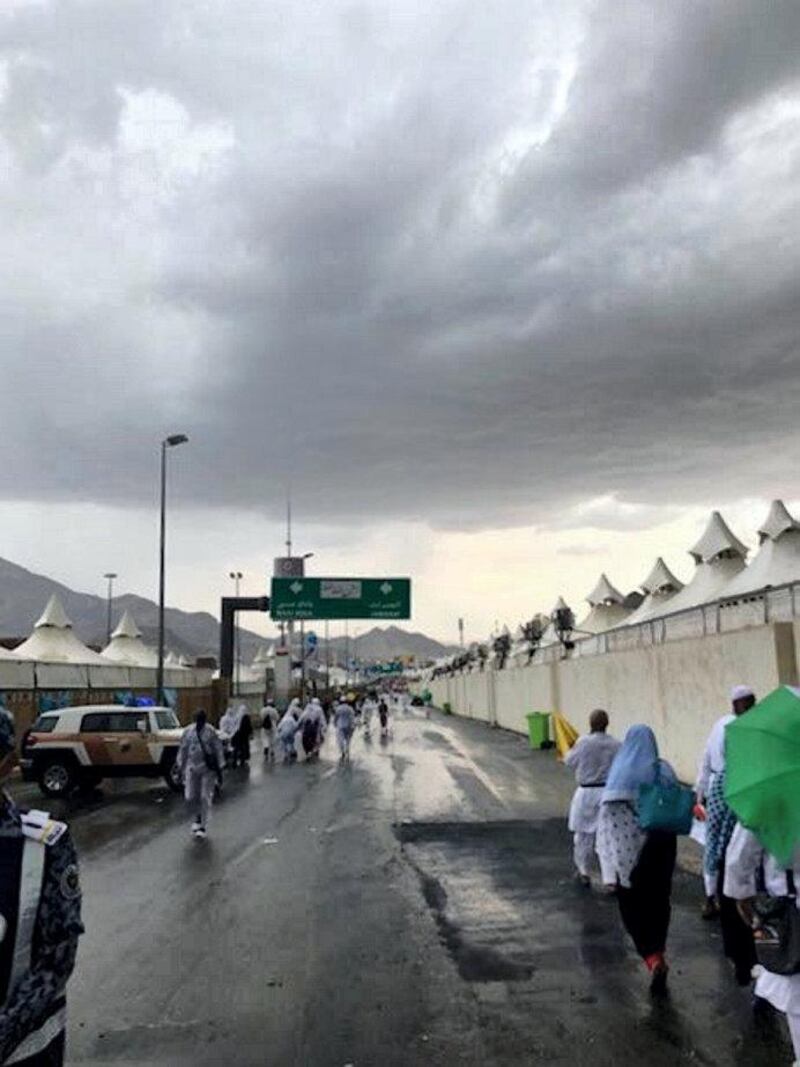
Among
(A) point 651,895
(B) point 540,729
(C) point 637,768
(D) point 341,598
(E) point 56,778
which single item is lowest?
(E) point 56,778

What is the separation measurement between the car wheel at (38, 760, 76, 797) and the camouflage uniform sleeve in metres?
18.9

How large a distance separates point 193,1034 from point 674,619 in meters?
15.5

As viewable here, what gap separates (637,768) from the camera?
7137mm

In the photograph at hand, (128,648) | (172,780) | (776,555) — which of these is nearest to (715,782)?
(172,780)

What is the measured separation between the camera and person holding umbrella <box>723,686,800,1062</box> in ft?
12.5

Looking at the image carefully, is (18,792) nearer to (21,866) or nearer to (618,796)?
(618,796)

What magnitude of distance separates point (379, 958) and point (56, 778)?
14862 mm

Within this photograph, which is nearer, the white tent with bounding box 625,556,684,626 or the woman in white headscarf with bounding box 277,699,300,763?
the woman in white headscarf with bounding box 277,699,300,763

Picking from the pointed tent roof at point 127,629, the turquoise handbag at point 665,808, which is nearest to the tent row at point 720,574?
the turquoise handbag at point 665,808

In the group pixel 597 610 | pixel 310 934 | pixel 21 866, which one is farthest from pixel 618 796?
pixel 597 610

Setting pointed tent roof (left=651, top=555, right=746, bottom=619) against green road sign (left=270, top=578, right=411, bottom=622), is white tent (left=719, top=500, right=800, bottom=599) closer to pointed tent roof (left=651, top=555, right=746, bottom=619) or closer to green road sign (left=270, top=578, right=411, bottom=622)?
pointed tent roof (left=651, top=555, right=746, bottom=619)

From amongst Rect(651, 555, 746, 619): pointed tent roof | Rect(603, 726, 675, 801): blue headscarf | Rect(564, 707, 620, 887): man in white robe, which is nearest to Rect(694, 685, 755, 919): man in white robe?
Rect(603, 726, 675, 801): blue headscarf

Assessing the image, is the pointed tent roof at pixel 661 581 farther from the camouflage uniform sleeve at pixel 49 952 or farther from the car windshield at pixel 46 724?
the camouflage uniform sleeve at pixel 49 952

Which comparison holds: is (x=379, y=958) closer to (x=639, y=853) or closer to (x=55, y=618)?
(x=639, y=853)
